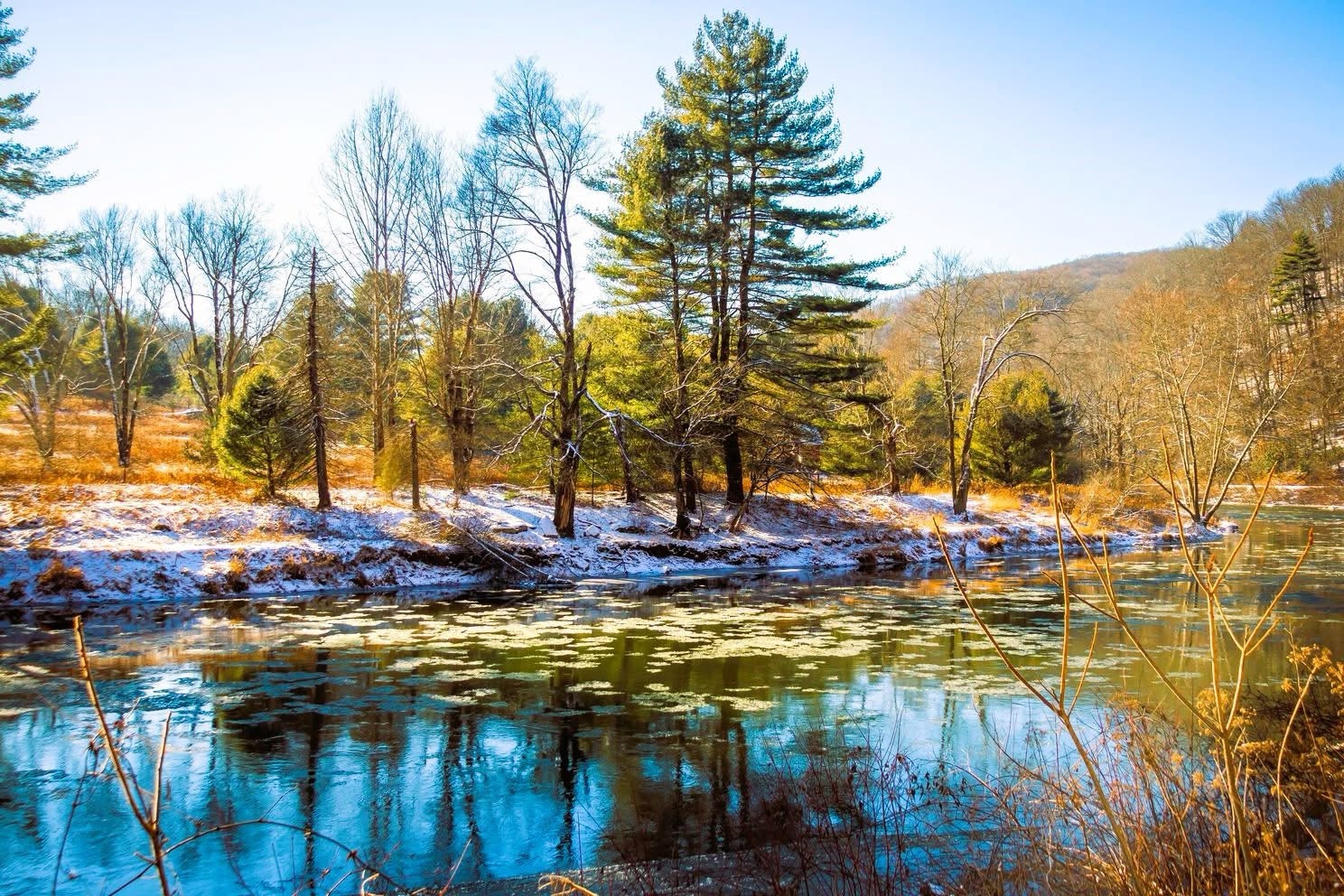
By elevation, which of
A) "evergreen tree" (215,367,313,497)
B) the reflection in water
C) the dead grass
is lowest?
the reflection in water

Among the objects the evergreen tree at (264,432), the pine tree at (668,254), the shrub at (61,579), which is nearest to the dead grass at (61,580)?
the shrub at (61,579)

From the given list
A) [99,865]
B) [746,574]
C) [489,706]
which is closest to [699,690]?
[489,706]

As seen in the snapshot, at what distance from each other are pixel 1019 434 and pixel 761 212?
17.5 meters

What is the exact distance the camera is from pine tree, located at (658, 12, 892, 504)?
2458 centimetres

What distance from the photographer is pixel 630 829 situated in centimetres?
615

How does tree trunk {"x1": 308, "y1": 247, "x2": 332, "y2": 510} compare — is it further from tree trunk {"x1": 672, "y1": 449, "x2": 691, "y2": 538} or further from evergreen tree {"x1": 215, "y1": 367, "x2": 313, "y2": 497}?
tree trunk {"x1": 672, "y1": 449, "x2": 691, "y2": 538}

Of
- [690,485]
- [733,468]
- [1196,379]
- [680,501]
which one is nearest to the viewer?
[680,501]

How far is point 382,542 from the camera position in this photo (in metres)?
19.7

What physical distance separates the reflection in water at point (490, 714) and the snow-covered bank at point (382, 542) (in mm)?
1755

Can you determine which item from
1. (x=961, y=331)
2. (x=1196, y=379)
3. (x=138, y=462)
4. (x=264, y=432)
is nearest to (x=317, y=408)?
(x=264, y=432)

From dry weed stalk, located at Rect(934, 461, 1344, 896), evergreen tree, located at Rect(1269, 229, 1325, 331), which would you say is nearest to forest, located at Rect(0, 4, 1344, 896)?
dry weed stalk, located at Rect(934, 461, 1344, 896)

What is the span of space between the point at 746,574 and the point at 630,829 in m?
15.2

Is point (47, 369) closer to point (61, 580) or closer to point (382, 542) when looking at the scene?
point (61, 580)

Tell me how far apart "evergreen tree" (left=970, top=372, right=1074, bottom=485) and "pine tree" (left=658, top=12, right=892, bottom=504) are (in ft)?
41.7
